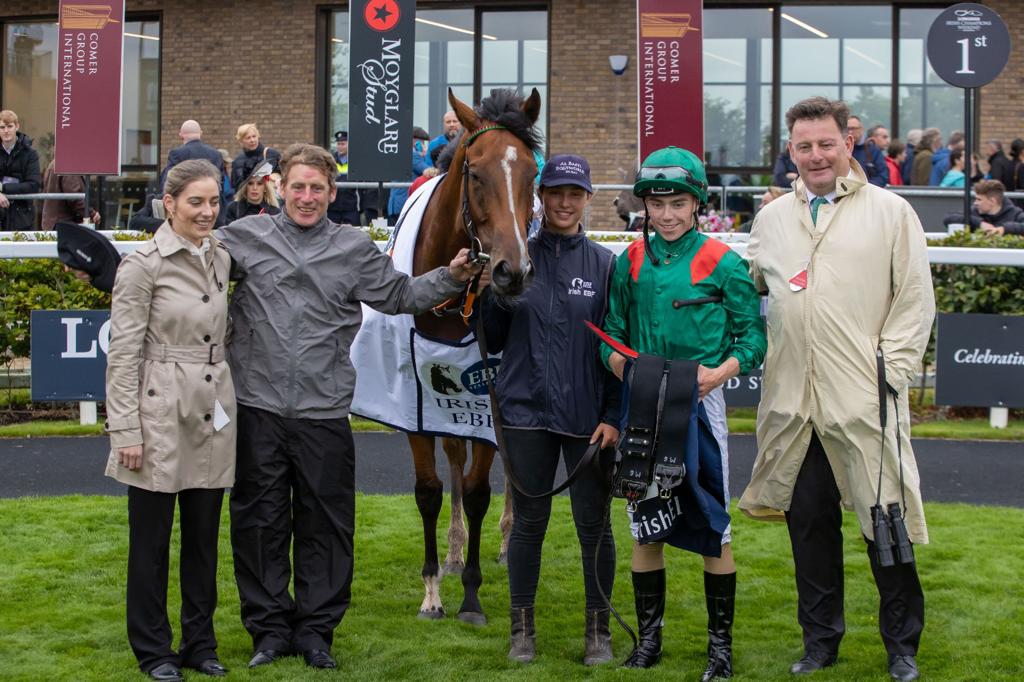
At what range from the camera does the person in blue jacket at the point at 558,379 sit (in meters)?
4.68

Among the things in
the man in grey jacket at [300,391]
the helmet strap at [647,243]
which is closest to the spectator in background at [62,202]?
the man in grey jacket at [300,391]

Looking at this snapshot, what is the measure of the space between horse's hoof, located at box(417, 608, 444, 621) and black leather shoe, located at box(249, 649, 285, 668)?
908 mm

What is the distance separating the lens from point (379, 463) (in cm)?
869

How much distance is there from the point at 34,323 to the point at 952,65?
7871mm

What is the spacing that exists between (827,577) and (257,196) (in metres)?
7.06

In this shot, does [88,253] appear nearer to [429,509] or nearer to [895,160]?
[429,509]

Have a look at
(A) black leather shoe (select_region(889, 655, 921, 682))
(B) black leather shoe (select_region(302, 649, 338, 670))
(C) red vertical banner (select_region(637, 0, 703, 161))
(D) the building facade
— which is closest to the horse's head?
(B) black leather shoe (select_region(302, 649, 338, 670))

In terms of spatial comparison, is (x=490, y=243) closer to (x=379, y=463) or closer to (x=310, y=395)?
(x=310, y=395)

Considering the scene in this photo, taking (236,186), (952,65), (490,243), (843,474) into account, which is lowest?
(843,474)

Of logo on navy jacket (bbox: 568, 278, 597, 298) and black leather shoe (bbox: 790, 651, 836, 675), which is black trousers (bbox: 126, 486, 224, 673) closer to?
logo on navy jacket (bbox: 568, 278, 597, 298)

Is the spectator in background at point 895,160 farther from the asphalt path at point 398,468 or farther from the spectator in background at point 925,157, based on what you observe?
the asphalt path at point 398,468

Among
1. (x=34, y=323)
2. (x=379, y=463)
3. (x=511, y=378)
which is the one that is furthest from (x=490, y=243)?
(x=34, y=323)

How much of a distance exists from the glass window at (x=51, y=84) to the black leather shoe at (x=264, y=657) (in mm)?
15390

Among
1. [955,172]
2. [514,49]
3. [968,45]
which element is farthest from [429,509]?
[514,49]
